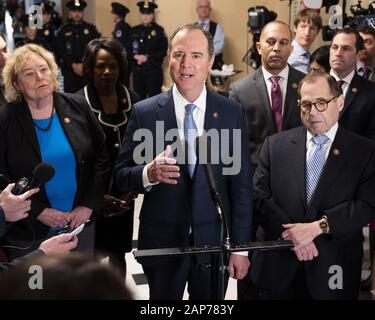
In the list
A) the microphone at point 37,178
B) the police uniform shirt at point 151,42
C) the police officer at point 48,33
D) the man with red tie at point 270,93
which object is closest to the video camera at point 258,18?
the police uniform shirt at point 151,42

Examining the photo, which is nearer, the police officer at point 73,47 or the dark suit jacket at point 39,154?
the dark suit jacket at point 39,154

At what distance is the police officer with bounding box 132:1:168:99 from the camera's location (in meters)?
8.48

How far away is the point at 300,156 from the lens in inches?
88.4

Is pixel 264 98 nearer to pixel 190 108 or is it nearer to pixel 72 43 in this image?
pixel 190 108

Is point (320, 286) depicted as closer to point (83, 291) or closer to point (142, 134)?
point (142, 134)

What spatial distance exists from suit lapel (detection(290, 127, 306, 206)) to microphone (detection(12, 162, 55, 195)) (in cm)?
94

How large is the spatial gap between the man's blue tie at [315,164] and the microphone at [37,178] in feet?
3.23

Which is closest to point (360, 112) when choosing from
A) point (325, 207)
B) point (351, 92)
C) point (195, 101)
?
point (351, 92)

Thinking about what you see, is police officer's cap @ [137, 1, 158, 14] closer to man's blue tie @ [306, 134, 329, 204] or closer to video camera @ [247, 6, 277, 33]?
video camera @ [247, 6, 277, 33]

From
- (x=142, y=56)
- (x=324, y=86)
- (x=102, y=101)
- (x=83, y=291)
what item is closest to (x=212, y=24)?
(x=142, y=56)

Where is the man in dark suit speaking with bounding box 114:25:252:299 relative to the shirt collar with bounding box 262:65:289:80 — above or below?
below

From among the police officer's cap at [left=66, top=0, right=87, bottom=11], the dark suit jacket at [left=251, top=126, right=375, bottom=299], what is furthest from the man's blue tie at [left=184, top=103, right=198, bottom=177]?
the police officer's cap at [left=66, top=0, right=87, bottom=11]

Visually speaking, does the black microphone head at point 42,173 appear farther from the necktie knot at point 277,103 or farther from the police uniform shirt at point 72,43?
the police uniform shirt at point 72,43

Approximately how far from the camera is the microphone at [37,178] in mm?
1921
